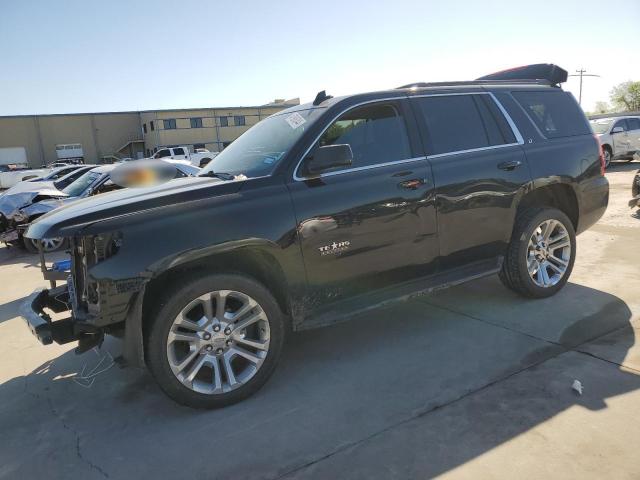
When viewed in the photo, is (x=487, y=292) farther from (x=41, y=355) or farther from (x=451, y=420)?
(x=41, y=355)

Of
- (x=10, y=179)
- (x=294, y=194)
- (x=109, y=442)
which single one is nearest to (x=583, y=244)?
(x=294, y=194)

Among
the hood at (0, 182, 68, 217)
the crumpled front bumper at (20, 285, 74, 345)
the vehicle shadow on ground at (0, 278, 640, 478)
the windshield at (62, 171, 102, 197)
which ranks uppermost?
the windshield at (62, 171, 102, 197)

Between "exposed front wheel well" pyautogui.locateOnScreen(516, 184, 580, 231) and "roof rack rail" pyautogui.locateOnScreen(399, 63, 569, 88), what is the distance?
3.59ft

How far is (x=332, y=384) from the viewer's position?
10.9ft

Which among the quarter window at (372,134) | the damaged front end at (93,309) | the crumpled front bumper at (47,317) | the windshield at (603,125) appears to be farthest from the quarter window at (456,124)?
the windshield at (603,125)

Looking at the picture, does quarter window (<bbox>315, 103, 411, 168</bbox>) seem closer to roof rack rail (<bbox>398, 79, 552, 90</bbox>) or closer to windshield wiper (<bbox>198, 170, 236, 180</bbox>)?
roof rack rail (<bbox>398, 79, 552, 90</bbox>)

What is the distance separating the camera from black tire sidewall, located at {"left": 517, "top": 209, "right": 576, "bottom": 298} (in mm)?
4293

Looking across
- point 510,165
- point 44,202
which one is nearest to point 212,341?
point 510,165

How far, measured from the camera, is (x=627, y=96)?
7719 cm

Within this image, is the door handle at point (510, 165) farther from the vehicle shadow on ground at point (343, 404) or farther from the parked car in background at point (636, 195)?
the parked car in background at point (636, 195)

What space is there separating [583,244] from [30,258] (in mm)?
9374

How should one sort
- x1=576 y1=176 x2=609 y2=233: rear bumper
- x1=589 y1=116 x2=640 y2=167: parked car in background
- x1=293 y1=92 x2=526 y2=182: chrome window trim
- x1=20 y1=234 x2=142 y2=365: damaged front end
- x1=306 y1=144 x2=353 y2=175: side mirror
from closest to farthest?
x1=20 y1=234 x2=142 y2=365: damaged front end → x1=306 y1=144 x2=353 y2=175: side mirror → x1=293 y1=92 x2=526 y2=182: chrome window trim → x1=576 y1=176 x2=609 y2=233: rear bumper → x1=589 y1=116 x2=640 y2=167: parked car in background

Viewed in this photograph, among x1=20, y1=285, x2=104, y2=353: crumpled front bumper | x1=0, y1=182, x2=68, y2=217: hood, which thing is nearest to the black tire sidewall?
x1=20, y1=285, x2=104, y2=353: crumpled front bumper

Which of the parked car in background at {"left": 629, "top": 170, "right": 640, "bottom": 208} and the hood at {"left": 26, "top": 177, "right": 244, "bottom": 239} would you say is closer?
the hood at {"left": 26, "top": 177, "right": 244, "bottom": 239}
